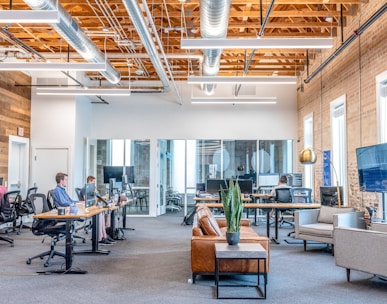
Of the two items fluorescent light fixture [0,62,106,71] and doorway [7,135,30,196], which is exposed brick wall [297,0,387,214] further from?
doorway [7,135,30,196]

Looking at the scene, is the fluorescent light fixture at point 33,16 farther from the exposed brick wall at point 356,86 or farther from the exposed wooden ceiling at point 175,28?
the exposed brick wall at point 356,86

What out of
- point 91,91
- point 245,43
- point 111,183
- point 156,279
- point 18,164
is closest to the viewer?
point 156,279

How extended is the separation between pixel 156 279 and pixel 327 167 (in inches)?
211

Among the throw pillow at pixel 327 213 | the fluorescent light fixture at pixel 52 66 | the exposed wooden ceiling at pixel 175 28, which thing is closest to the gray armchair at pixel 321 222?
the throw pillow at pixel 327 213

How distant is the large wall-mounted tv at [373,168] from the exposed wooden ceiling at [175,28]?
2.37 meters

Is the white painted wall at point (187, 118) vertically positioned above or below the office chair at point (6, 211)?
above

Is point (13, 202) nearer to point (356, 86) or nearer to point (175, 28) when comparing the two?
point (175, 28)

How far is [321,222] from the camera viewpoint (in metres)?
6.73

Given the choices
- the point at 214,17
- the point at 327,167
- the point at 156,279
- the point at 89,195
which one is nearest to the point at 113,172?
the point at 89,195

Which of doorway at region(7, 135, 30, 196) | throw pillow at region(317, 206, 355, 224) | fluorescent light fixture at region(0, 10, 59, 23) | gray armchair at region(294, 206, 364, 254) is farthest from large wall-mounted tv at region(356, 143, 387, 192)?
doorway at region(7, 135, 30, 196)

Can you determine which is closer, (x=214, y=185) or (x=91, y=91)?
(x=214, y=185)

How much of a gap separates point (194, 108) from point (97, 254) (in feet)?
21.1

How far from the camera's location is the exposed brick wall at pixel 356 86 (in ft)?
20.3

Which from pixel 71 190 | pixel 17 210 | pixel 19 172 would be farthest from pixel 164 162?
pixel 17 210
